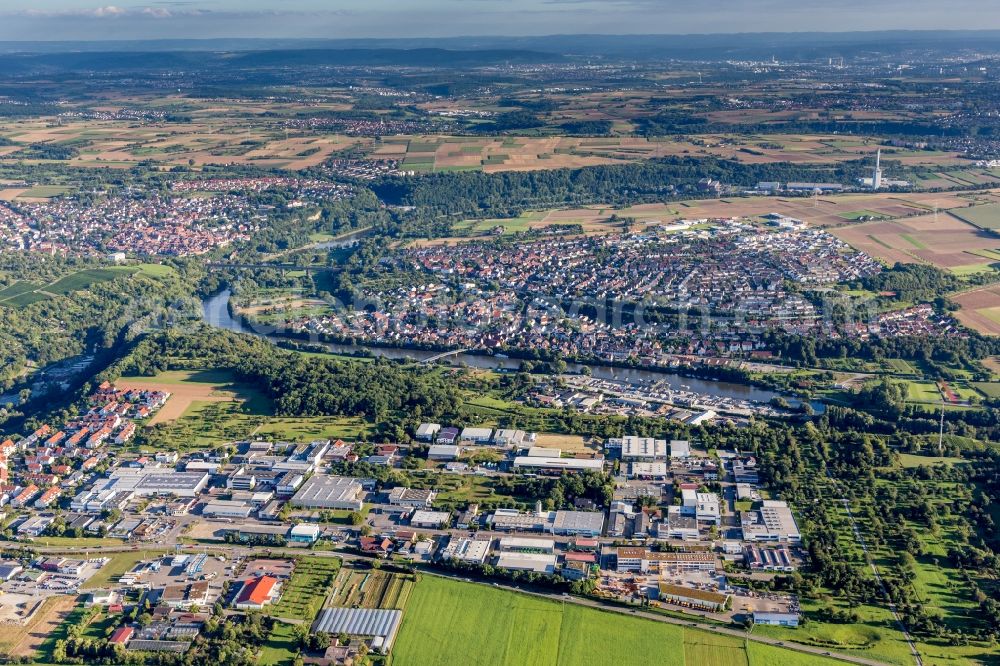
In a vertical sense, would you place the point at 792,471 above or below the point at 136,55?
below

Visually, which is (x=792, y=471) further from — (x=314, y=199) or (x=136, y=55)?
(x=136, y=55)

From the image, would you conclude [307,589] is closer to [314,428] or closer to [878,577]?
[314,428]

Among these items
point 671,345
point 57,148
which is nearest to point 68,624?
point 671,345

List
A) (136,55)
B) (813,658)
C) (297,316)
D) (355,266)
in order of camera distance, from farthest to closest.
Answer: (136,55), (355,266), (297,316), (813,658)

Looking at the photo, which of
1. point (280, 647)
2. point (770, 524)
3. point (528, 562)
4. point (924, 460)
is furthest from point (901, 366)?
point (280, 647)

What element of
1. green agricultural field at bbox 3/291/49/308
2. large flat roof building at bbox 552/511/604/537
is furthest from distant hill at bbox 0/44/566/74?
large flat roof building at bbox 552/511/604/537
